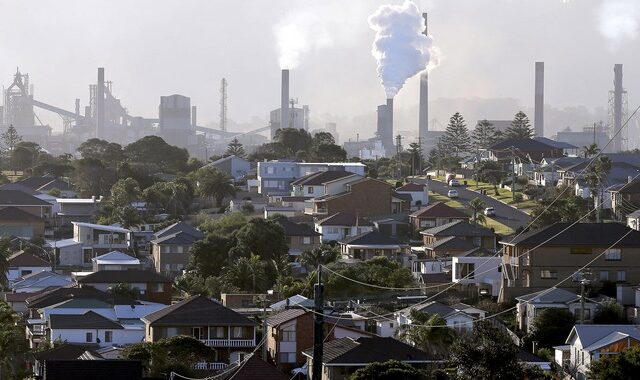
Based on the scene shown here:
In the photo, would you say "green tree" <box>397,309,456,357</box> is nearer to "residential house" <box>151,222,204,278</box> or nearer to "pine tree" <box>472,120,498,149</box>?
"residential house" <box>151,222,204,278</box>

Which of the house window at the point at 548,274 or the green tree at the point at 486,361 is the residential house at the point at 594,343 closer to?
the green tree at the point at 486,361

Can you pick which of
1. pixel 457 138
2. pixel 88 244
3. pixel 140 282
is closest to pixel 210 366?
pixel 140 282

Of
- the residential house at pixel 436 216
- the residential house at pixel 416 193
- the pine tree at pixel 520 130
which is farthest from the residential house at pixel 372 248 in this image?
the pine tree at pixel 520 130

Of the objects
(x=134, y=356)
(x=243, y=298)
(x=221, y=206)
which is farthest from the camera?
(x=221, y=206)

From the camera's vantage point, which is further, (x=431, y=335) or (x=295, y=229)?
(x=295, y=229)

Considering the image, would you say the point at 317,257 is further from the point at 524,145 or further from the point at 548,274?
the point at 524,145

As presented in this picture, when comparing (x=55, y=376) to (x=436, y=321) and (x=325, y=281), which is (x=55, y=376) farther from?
(x=325, y=281)

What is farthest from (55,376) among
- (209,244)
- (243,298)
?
(209,244)
